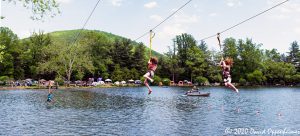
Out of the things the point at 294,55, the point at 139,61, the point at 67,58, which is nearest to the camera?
the point at 67,58

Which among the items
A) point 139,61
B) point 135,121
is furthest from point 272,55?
point 135,121

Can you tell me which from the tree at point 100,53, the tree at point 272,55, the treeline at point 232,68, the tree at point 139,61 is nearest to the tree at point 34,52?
the tree at point 100,53

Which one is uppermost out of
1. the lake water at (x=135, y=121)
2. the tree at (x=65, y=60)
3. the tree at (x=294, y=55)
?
the tree at (x=294, y=55)

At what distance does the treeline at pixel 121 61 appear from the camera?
11575 centimetres

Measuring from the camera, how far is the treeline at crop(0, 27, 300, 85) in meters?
116

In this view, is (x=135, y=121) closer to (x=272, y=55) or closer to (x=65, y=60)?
(x=65, y=60)

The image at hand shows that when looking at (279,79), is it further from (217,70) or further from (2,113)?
(2,113)

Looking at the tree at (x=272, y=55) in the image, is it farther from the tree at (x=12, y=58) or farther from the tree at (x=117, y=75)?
the tree at (x=12, y=58)

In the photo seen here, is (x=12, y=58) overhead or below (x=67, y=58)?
overhead

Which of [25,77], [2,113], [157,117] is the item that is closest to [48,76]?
[25,77]

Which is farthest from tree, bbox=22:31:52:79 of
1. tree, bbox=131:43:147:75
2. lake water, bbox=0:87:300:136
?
lake water, bbox=0:87:300:136

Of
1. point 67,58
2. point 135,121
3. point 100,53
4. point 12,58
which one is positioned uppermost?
point 100,53

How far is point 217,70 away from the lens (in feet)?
463

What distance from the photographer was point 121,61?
139 metres
